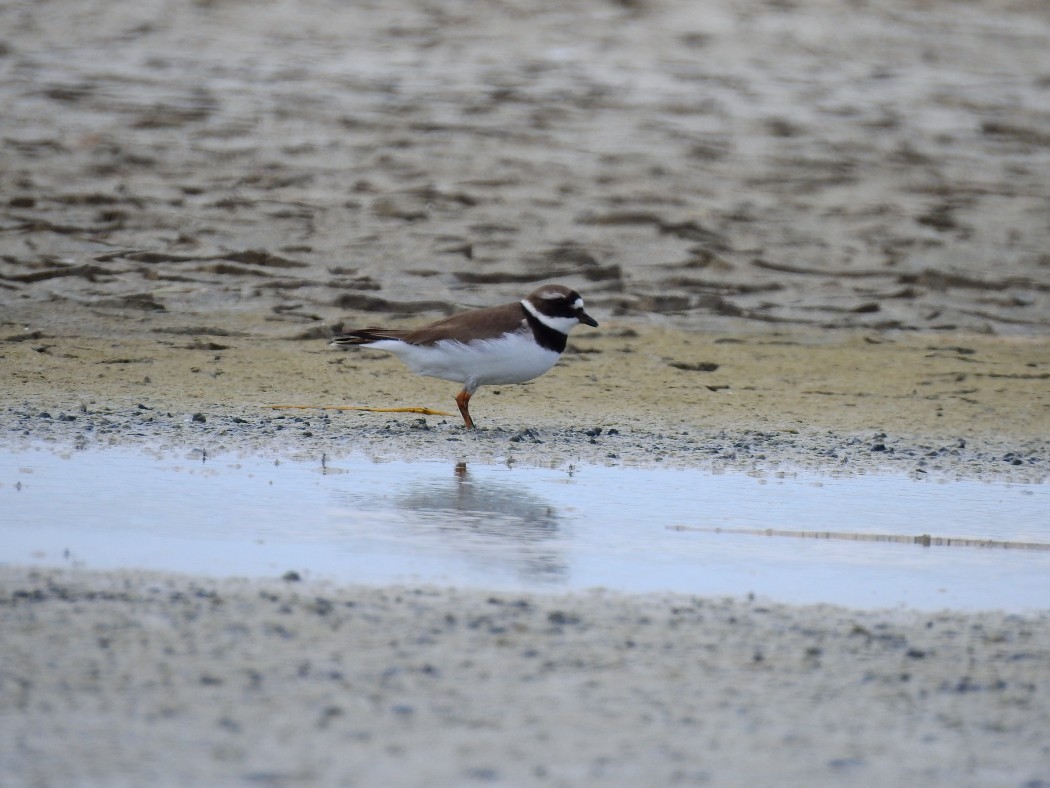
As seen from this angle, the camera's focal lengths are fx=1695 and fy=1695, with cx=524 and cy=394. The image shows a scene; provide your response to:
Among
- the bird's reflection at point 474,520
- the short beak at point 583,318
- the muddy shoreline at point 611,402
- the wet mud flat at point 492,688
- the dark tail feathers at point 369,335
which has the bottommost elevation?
the muddy shoreline at point 611,402

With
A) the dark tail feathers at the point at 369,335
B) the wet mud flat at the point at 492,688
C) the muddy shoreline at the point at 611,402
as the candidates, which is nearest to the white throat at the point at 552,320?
the muddy shoreline at the point at 611,402

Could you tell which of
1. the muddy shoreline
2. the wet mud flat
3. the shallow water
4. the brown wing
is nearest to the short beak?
the brown wing

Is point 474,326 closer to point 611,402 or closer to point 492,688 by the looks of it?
point 611,402

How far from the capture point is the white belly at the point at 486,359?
8180 millimetres

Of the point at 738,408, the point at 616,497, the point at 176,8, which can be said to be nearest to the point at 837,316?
the point at 738,408

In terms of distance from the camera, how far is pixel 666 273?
463 inches

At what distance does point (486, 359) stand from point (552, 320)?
0.49 m

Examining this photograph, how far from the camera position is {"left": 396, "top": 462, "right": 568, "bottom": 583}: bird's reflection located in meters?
5.20

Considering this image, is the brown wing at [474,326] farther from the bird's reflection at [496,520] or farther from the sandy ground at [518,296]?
the bird's reflection at [496,520]

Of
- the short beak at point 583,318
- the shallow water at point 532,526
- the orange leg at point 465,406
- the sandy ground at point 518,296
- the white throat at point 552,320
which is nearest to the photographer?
the sandy ground at point 518,296

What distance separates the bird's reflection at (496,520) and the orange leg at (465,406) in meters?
1.33

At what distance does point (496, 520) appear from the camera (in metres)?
5.77

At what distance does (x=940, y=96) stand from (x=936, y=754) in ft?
39.2

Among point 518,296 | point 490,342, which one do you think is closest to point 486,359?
point 490,342
